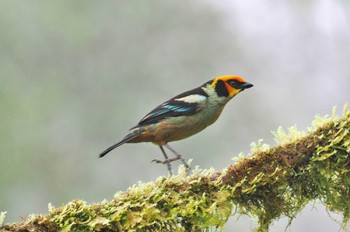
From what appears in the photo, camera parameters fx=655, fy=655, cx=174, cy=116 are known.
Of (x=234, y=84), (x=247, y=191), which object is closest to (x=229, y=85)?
(x=234, y=84)

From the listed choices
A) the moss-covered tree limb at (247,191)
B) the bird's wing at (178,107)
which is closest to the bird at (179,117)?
the bird's wing at (178,107)

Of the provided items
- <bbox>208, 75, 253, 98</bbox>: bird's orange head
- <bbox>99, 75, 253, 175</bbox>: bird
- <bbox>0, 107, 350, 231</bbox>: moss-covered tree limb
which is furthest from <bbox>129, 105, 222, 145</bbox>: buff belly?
<bbox>0, 107, 350, 231</bbox>: moss-covered tree limb

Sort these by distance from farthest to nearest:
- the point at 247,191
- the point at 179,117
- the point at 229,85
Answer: the point at 229,85
the point at 179,117
the point at 247,191

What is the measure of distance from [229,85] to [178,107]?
454mm

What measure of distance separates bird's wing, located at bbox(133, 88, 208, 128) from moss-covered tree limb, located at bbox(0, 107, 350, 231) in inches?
63.1

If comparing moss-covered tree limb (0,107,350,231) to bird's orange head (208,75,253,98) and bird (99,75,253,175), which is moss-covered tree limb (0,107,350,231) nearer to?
bird (99,75,253,175)

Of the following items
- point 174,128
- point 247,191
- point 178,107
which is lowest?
point 247,191

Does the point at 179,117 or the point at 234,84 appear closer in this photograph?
the point at 179,117

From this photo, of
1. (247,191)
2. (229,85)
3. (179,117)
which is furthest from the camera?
(229,85)

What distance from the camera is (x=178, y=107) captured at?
503 cm

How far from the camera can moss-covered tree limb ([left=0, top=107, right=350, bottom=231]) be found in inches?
120

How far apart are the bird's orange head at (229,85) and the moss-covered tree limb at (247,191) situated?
169 cm

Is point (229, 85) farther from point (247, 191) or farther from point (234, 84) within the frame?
point (247, 191)

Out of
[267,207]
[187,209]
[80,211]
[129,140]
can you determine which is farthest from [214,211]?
[129,140]
